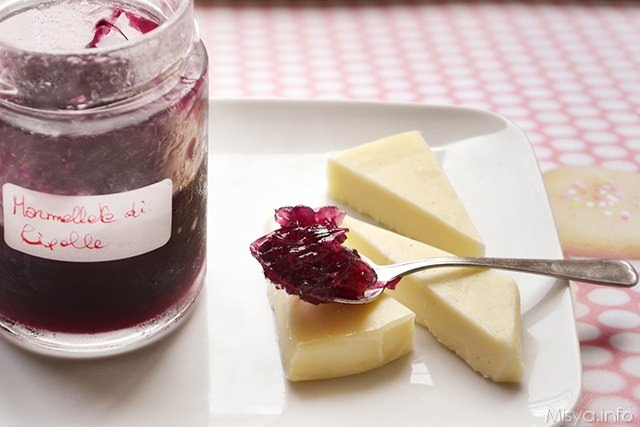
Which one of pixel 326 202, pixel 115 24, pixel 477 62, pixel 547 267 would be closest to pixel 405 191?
pixel 326 202

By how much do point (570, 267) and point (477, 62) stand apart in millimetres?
940

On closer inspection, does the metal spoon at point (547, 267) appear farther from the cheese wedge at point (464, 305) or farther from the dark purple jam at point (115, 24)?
the dark purple jam at point (115, 24)

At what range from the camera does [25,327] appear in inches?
51.5

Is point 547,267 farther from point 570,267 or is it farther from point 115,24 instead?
point 115,24

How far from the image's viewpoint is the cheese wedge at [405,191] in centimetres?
152

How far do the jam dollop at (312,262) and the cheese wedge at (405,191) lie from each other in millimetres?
211

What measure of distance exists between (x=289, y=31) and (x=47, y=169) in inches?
52.1

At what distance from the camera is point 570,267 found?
145 cm

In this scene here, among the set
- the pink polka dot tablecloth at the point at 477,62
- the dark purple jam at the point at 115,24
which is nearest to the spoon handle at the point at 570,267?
the pink polka dot tablecloth at the point at 477,62

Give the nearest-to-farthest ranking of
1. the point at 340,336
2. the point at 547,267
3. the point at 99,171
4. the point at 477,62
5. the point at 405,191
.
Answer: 1. the point at 99,171
2. the point at 340,336
3. the point at 547,267
4. the point at 405,191
5. the point at 477,62

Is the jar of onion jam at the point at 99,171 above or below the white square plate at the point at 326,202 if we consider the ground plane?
above

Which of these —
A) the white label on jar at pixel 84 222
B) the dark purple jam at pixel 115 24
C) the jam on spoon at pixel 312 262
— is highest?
the dark purple jam at pixel 115 24

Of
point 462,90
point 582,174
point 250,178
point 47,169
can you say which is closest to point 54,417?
point 47,169

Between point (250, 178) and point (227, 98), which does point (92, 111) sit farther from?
point (227, 98)
